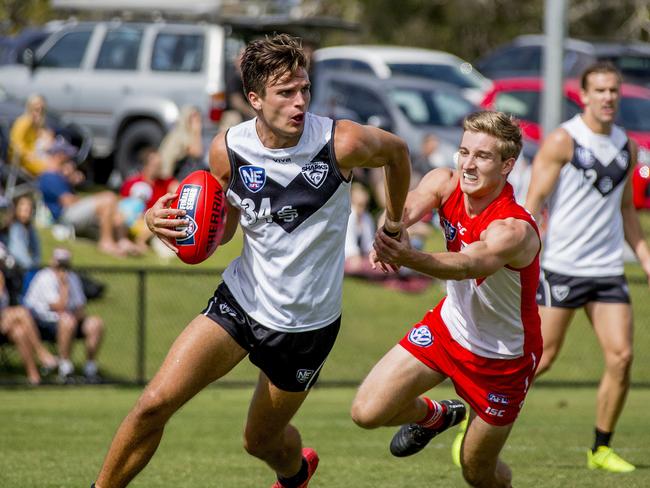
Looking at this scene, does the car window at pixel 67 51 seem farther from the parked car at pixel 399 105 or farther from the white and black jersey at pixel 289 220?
the white and black jersey at pixel 289 220

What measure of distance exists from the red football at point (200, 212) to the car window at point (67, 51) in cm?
1430

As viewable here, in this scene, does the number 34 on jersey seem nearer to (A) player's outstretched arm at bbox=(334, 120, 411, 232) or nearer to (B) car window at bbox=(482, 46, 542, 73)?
(A) player's outstretched arm at bbox=(334, 120, 411, 232)

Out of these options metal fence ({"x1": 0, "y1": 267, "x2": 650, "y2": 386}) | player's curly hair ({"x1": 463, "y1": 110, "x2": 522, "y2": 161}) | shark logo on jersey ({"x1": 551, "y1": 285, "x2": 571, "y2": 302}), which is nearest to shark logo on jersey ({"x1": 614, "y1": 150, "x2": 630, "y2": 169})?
shark logo on jersey ({"x1": 551, "y1": 285, "x2": 571, "y2": 302})

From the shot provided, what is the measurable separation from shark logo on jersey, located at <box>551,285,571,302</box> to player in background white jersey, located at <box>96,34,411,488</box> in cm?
244

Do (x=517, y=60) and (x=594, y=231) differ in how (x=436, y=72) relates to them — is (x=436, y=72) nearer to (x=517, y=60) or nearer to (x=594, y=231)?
(x=517, y=60)

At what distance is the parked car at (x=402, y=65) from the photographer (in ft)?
69.4

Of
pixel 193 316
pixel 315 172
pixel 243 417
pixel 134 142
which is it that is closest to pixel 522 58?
pixel 134 142

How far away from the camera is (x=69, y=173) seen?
15945 millimetres

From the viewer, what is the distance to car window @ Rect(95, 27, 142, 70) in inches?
742

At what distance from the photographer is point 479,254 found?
5.13m

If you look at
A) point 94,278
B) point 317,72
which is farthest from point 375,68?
point 94,278

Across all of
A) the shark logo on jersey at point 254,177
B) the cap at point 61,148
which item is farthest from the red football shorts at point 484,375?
the cap at point 61,148

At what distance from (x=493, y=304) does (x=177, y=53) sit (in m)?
13.6

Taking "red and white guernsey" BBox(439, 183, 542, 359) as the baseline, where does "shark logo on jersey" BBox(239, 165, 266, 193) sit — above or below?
above
